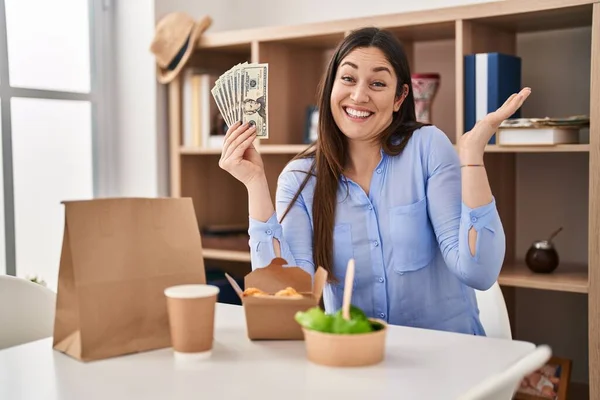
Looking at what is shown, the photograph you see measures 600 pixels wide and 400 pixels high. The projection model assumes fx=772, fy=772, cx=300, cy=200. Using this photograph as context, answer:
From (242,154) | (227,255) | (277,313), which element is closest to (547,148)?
(242,154)

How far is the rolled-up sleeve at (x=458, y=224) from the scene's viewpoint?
1.70m

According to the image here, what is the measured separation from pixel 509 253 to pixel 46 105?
1.91 meters

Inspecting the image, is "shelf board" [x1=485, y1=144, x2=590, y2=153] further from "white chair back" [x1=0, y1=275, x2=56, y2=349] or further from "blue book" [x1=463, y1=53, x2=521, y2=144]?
"white chair back" [x1=0, y1=275, x2=56, y2=349]

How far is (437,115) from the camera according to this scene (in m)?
3.09

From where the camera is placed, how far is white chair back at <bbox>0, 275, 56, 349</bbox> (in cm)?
165

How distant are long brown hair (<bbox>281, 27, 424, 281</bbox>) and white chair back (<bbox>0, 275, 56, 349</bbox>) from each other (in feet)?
1.97

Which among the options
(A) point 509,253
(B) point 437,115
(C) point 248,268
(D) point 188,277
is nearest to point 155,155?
(C) point 248,268

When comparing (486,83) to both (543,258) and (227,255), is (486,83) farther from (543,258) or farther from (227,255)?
(227,255)

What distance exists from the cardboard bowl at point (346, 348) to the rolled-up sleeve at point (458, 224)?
0.61 metres

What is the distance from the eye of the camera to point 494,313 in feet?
6.06

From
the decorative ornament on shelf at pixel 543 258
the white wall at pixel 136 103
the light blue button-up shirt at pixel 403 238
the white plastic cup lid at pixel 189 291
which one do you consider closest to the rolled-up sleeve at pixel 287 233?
the light blue button-up shirt at pixel 403 238

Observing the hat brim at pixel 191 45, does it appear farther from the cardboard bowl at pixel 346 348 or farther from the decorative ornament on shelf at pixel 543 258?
the cardboard bowl at pixel 346 348

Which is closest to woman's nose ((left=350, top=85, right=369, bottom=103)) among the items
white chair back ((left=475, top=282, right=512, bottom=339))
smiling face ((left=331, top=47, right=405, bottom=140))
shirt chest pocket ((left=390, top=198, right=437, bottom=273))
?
smiling face ((left=331, top=47, right=405, bottom=140))

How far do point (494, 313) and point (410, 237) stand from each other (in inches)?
10.6
